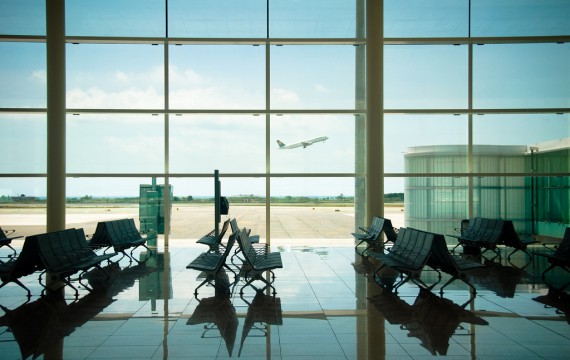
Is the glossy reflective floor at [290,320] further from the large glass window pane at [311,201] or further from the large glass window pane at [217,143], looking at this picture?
the large glass window pane at [217,143]

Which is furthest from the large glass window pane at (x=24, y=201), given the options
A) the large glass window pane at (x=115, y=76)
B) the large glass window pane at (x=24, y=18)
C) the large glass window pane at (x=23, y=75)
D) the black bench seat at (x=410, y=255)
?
the black bench seat at (x=410, y=255)

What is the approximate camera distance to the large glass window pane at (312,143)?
11.0 metres

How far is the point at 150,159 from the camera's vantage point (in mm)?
10852

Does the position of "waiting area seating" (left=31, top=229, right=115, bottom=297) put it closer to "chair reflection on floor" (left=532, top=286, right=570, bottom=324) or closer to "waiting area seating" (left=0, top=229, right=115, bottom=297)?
"waiting area seating" (left=0, top=229, right=115, bottom=297)

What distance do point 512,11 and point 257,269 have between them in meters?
10.3

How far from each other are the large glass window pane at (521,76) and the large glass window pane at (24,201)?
37.6 ft

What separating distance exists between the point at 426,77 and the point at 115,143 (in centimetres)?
842

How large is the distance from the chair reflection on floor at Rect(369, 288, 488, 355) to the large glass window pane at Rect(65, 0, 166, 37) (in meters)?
8.96

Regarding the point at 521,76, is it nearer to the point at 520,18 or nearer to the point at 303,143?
the point at 520,18

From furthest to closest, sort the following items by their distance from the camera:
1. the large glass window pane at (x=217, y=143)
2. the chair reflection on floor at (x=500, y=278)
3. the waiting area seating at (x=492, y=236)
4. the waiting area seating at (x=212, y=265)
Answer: the large glass window pane at (x=217, y=143) → the waiting area seating at (x=492, y=236) → the chair reflection on floor at (x=500, y=278) → the waiting area seating at (x=212, y=265)

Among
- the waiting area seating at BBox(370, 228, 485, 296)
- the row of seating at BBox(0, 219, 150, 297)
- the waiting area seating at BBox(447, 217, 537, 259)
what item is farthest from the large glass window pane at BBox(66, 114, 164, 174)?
the waiting area seating at BBox(447, 217, 537, 259)

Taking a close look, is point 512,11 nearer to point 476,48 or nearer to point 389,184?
point 476,48

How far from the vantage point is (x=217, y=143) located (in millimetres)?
11117

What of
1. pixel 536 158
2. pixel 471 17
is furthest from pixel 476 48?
pixel 536 158
